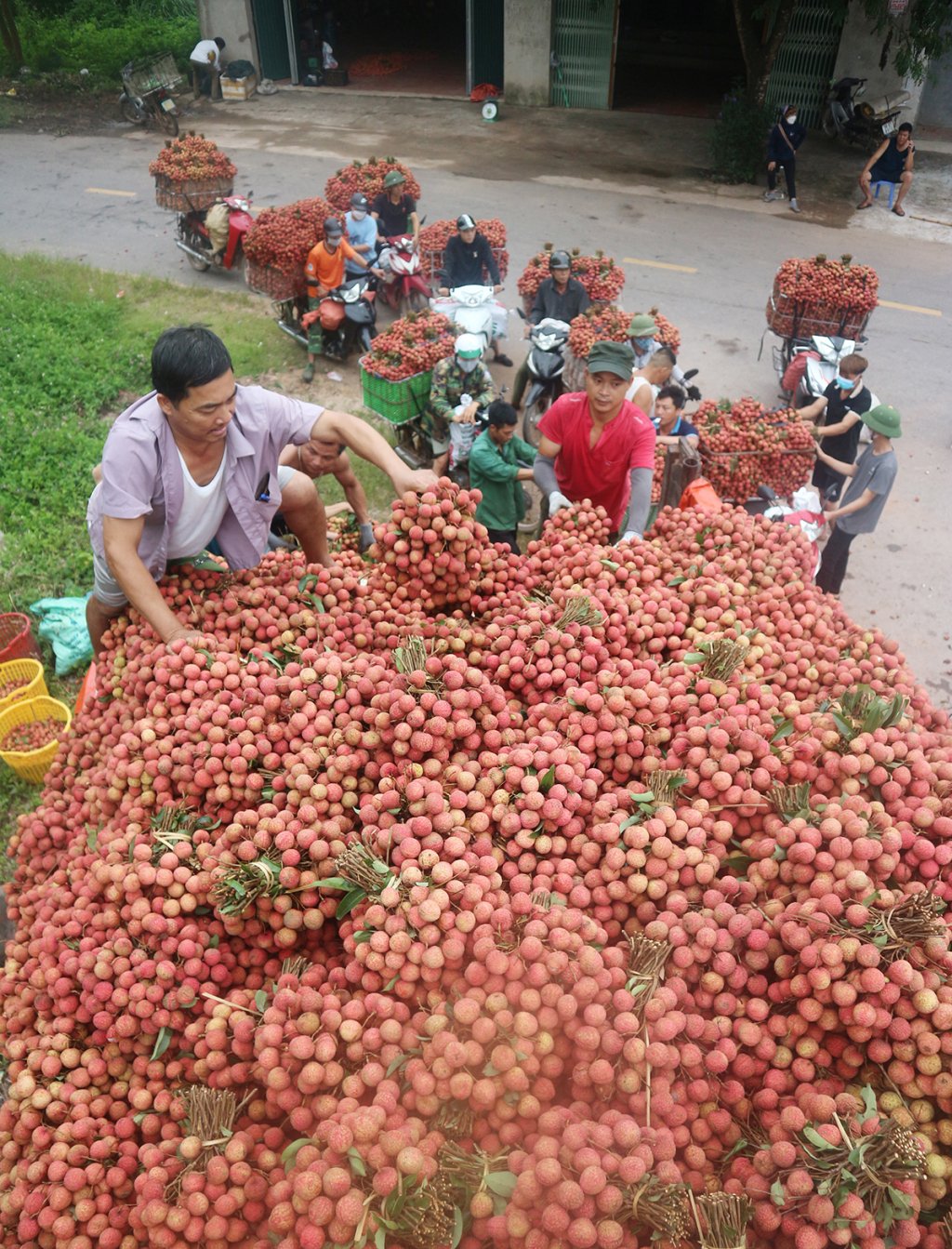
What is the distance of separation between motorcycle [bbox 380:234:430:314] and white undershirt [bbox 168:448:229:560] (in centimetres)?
681

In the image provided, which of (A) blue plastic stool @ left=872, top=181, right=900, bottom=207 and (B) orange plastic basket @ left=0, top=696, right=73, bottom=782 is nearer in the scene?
(B) orange plastic basket @ left=0, top=696, right=73, bottom=782

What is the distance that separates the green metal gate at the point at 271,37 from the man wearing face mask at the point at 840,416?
16.5 meters

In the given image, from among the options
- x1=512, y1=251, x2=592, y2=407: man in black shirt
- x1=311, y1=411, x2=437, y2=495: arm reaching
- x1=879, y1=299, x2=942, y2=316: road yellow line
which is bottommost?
x1=879, y1=299, x2=942, y2=316: road yellow line

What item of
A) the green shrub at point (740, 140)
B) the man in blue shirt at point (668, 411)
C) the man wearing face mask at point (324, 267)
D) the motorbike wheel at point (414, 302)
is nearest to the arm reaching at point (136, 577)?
the man in blue shirt at point (668, 411)

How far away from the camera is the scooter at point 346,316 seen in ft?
27.0

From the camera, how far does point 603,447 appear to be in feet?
12.0

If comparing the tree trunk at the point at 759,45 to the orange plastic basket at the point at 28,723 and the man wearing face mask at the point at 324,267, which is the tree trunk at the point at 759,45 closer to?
the man wearing face mask at the point at 324,267

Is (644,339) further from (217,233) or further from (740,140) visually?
(740,140)

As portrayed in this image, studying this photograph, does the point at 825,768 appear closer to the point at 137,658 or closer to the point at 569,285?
the point at 137,658

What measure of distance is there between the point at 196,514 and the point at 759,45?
14247 mm

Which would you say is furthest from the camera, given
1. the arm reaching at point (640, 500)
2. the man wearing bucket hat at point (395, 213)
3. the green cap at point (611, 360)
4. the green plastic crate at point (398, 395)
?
the man wearing bucket hat at point (395, 213)

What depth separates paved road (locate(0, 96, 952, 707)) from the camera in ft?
20.8

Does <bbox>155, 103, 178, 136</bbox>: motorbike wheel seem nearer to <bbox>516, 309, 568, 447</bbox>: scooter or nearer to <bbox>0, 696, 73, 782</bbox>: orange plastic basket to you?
<bbox>516, 309, 568, 447</bbox>: scooter

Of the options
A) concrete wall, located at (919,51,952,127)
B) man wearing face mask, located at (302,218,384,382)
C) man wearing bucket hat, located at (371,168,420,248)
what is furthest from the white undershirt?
concrete wall, located at (919,51,952,127)
